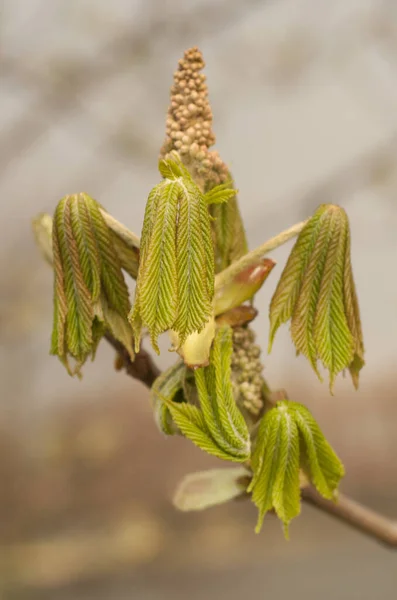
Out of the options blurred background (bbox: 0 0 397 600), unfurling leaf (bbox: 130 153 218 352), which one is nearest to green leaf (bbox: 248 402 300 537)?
unfurling leaf (bbox: 130 153 218 352)

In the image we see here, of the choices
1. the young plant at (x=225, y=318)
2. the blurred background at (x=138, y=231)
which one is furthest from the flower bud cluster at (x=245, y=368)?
the blurred background at (x=138, y=231)

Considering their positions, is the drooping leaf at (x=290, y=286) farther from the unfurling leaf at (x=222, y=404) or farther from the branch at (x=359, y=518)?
the branch at (x=359, y=518)

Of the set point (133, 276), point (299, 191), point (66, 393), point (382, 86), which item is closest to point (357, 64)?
point (382, 86)

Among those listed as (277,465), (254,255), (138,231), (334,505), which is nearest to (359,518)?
(334,505)

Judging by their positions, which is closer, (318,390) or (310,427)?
(310,427)

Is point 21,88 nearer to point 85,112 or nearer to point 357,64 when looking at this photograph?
point 85,112

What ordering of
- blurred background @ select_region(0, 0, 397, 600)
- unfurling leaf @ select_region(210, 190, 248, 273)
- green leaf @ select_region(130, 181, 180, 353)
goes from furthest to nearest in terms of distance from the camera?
blurred background @ select_region(0, 0, 397, 600) → unfurling leaf @ select_region(210, 190, 248, 273) → green leaf @ select_region(130, 181, 180, 353)

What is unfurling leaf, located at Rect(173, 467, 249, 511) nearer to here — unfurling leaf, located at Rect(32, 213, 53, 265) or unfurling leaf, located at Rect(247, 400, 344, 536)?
unfurling leaf, located at Rect(247, 400, 344, 536)

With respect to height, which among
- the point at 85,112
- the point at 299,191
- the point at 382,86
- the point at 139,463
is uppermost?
the point at 85,112
